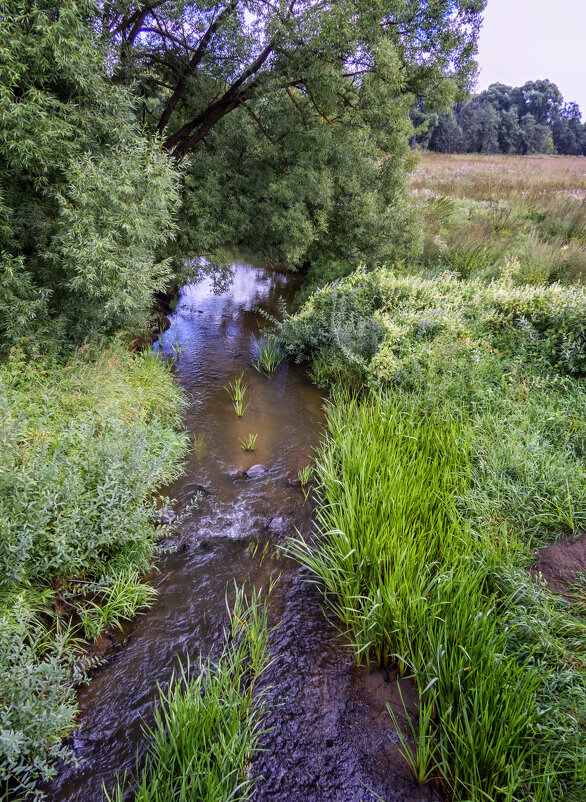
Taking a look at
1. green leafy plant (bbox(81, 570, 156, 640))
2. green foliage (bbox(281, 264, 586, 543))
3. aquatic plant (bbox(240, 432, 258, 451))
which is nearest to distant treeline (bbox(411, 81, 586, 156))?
green foliage (bbox(281, 264, 586, 543))

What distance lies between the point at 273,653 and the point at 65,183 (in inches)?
193

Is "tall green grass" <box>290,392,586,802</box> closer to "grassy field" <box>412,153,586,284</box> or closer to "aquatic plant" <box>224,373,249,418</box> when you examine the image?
"aquatic plant" <box>224,373,249,418</box>

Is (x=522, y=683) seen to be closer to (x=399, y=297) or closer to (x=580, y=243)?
(x=399, y=297)

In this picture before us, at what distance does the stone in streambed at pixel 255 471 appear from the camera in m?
4.62

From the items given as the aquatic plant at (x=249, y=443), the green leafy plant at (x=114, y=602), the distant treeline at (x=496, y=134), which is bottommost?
the green leafy plant at (x=114, y=602)

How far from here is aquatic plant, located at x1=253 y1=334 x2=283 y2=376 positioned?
7.11 metres

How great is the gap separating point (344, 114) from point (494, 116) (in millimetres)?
56445

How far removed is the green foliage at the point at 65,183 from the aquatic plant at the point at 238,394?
6.59 ft

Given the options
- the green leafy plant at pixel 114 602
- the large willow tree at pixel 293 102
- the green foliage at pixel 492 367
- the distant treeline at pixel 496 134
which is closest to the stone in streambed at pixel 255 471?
the green leafy plant at pixel 114 602

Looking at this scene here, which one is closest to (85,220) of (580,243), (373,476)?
(373,476)

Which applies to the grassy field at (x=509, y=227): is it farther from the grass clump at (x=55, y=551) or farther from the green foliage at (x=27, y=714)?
the green foliage at (x=27, y=714)

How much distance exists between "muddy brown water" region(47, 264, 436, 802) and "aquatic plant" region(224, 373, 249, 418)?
290 mm

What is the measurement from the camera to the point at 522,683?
2047 mm

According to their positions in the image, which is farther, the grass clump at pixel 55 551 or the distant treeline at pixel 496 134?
the distant treeline at pixel 496 134
